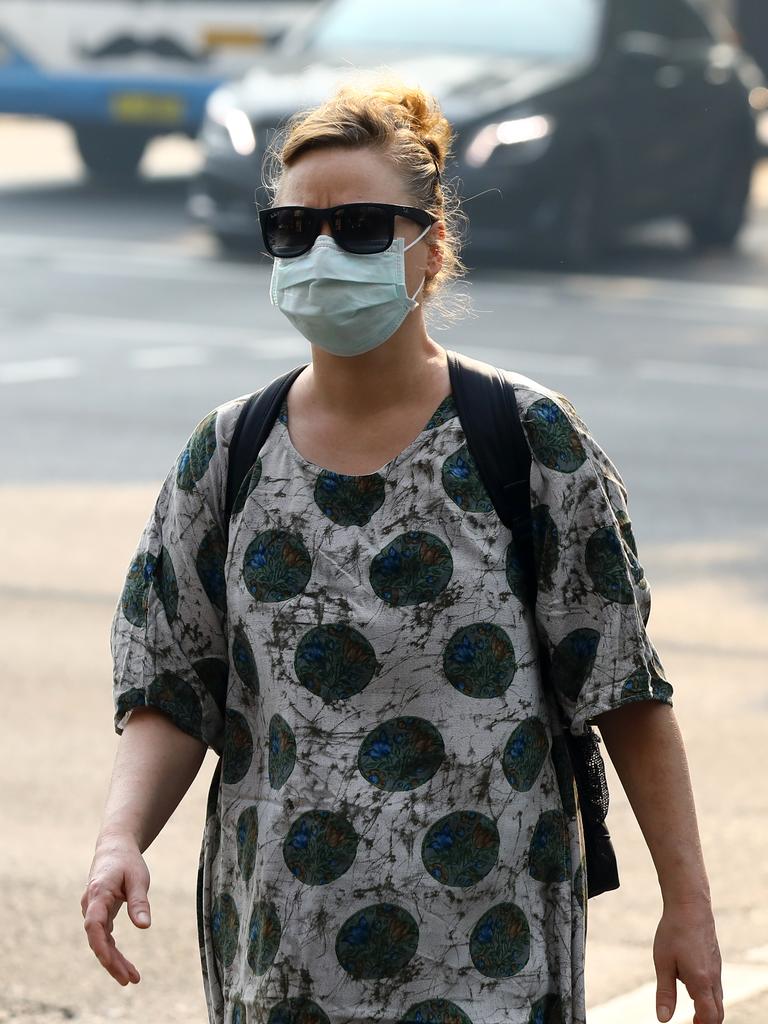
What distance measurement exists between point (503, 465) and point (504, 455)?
0.5 inches

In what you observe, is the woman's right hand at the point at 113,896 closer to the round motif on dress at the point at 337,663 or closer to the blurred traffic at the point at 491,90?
the round motif on dress at the point at 337,663

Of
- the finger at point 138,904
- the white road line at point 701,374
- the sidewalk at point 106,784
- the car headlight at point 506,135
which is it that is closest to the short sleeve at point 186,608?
the finger at point 138,904

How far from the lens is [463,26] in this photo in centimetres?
1658

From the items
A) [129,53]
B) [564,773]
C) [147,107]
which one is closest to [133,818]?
[564,773]

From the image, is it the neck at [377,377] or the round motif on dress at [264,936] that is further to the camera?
the neck at [377,377]

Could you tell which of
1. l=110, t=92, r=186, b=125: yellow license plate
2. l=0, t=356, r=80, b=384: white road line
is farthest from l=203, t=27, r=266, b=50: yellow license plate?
l=0, t=356, r=80, b=384: white road line

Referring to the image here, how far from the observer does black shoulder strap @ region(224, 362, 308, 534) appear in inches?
106

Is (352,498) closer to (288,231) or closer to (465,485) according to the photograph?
(465,485)

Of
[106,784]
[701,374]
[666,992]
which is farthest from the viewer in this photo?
[701,374]

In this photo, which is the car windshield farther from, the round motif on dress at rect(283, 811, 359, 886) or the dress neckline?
the round motif on dress at rect(283, 811, 359, 886)

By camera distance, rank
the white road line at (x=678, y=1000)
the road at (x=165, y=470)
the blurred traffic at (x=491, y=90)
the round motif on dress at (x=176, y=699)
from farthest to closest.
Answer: the blurred traffic at (x=491, y=90) < the road at (x=165, y=470) < the white road line at (x=678, y=1000) < the round motif on dress at (x=176, y=699)

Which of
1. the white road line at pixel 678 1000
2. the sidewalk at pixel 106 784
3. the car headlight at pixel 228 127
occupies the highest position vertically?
the car headlight at pixel 228 127

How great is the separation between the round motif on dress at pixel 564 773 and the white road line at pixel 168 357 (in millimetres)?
9684

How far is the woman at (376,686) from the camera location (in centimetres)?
255
